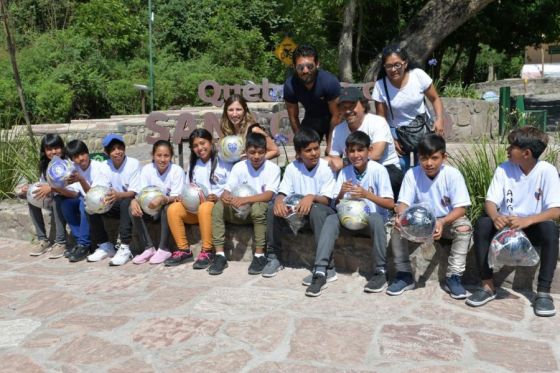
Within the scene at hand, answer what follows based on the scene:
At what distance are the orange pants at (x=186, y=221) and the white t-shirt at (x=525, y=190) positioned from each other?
224 centimetres

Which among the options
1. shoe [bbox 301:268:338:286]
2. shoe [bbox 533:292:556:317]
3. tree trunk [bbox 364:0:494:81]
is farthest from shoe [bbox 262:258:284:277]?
tree trunk [bbox 364:0:494:81]

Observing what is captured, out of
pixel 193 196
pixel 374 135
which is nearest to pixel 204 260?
pixel 193 196

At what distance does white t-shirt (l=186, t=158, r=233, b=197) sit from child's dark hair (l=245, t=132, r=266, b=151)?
0.39 metres

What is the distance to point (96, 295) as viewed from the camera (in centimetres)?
453

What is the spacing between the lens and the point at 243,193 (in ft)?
16.2

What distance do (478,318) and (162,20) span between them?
774 inches

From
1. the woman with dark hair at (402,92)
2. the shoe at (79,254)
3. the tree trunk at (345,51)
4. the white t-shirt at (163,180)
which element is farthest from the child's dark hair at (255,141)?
the tree trunk at (345,51)

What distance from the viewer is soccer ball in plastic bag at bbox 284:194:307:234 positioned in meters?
4.74

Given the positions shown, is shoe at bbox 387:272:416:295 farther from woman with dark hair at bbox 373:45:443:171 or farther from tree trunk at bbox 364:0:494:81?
tree trunk at bbox 364:0:494:81

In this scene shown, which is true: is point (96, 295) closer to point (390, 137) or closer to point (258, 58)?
point (390, 137)

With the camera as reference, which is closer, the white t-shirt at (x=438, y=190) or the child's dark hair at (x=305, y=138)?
the white t-shirt at (x=438, y=190)

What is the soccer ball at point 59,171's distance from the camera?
211 inches

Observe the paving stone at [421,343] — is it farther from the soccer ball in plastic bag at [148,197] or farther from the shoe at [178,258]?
the soccer ball in plastic bag at [148,197]

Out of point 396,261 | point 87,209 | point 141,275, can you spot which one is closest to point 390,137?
point 396,261
